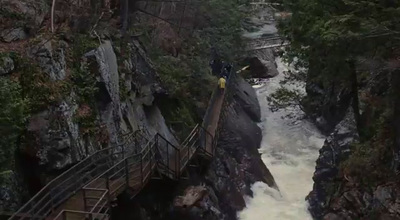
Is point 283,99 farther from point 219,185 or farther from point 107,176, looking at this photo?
point 107,176

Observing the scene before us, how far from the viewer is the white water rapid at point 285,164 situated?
20.1 metres

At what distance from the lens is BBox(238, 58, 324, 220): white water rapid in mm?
20109

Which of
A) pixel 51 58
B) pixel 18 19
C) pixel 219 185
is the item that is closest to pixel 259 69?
pixel 219 185

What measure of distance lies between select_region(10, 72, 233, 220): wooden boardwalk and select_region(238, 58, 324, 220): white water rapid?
3.52 meters

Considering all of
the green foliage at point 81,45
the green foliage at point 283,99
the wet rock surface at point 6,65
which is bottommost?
the green foliage at point 283,99

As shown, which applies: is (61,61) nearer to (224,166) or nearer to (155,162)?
(155,162)

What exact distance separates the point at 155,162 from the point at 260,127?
1645 centimetres

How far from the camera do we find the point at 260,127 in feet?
99.8

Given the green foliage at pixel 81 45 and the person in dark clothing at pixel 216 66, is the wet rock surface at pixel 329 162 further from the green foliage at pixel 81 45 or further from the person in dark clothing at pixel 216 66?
the person in dark clothing at pixel 216 66

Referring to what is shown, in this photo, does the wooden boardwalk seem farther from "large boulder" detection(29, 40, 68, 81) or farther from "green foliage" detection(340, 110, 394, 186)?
"green foliage" detection(340, 110, 394, 186)

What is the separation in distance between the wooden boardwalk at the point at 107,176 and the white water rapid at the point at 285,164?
352 centimetres

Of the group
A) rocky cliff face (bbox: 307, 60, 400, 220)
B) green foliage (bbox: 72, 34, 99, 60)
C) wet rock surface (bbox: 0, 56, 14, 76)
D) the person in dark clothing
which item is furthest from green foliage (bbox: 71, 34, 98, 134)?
the person in dark clothing

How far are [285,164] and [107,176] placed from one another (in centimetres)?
1462

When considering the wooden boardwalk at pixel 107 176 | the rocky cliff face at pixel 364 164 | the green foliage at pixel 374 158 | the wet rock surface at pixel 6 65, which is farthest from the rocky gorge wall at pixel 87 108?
the green foliage at pixel 374 158
